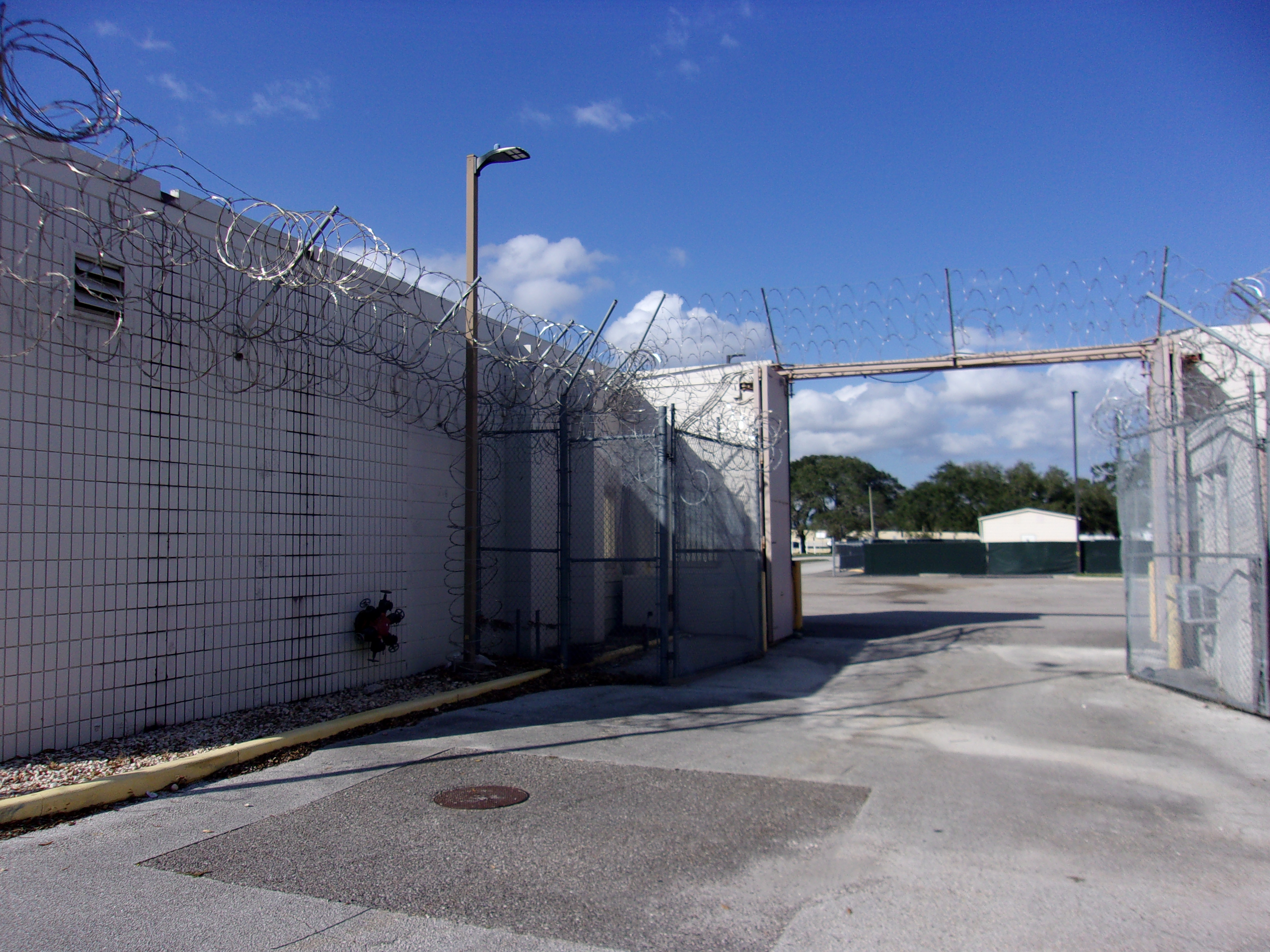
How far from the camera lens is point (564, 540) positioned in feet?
35.1

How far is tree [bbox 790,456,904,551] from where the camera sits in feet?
277

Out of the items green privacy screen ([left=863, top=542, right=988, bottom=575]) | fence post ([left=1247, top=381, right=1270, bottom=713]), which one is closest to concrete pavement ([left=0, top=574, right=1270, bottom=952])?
fence post ([left=1247, top=381, right=1270, bottom=713])

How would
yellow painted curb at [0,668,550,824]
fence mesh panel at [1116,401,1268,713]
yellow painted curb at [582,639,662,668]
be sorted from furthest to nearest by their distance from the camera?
yellow painted curb at [582,639,662,668] < fence mesh panel at [1116,401,1268,713] < yellow painted curb at [0,668,550,824]

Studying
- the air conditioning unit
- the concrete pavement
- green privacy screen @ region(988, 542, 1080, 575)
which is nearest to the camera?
the concrete pavement

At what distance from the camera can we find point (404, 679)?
9312mm

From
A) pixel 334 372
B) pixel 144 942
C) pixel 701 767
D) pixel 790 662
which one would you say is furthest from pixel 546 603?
pixel 144 942

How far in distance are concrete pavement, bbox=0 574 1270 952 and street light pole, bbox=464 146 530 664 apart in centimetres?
166

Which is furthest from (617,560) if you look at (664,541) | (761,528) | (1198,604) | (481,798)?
(1198,604)

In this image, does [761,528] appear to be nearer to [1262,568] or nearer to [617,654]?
[617,654]

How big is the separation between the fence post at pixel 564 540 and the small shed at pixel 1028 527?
4072cm

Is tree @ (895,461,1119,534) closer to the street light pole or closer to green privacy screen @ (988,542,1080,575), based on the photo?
green privacy screen @ (988,542,1080,575)

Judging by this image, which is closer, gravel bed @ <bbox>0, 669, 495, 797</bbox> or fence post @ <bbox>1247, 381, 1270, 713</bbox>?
gravel bed @ <bbox>0, 669, 495, 797</bbox>

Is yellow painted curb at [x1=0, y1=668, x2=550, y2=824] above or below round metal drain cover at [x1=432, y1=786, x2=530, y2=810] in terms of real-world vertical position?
above

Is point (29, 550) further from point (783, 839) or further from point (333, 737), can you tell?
point (783, 839)
